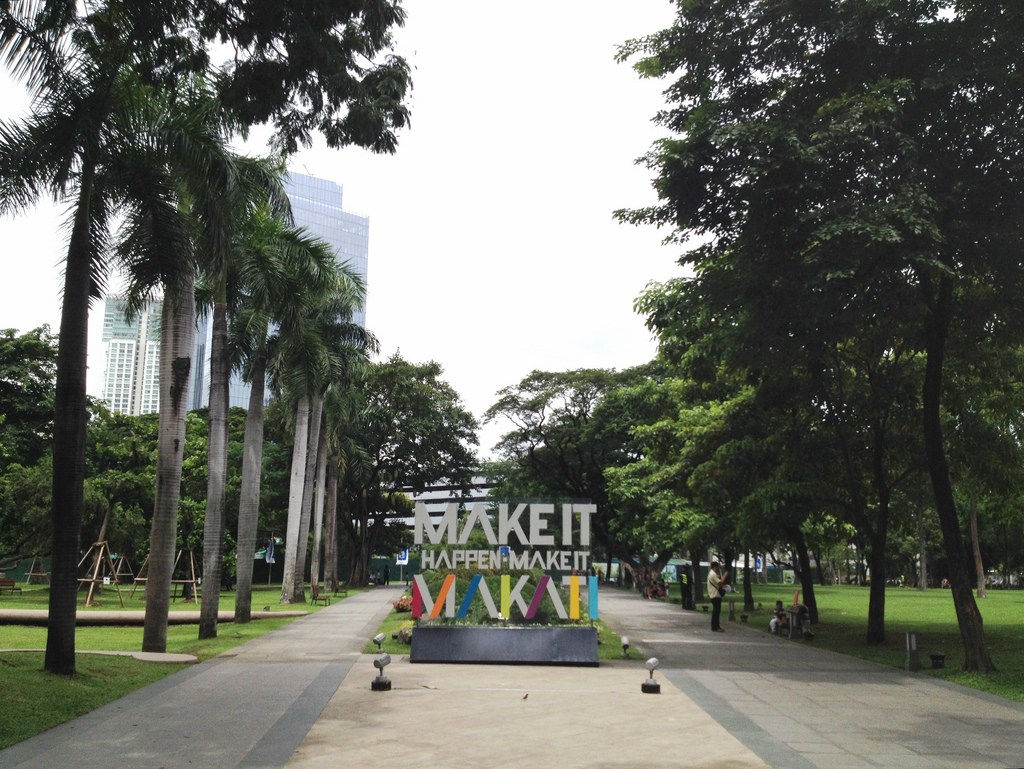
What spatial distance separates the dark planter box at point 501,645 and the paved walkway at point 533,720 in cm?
40

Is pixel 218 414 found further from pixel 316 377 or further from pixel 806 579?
pixel 806 579

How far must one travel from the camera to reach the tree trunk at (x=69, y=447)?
11781 mm

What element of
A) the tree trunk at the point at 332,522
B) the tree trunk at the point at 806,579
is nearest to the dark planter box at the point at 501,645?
the tree trunk at the point at 806,579

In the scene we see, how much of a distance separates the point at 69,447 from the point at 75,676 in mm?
2865

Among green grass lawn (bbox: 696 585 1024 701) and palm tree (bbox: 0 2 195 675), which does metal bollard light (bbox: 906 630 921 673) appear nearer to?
green grass lawn (bbox: 696 585 1024 701)

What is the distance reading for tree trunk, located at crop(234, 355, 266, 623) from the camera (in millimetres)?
22859

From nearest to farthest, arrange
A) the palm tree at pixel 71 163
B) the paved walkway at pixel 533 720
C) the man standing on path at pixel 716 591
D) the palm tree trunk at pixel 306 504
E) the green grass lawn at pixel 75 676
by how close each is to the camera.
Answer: the paved walkway at pixel 533 720 < the green grass lawn at pixel 75 676 < the palm tree at pixel 71 163 < the man standing on path at pixel 716 591 < the palm tree trunk at pixel 306 504

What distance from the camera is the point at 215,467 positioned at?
19.9 m

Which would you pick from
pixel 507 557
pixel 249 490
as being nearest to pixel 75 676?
pixel 507 557

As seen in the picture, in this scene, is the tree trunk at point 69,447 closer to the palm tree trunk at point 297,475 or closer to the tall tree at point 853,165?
the tall tree at point 853,165

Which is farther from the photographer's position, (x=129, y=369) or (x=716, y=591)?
(x=129, y=369)

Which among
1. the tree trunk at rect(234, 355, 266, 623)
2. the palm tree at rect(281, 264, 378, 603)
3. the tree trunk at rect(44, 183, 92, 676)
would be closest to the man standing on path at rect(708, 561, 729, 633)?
the palm tree at rect(281, 264, 378, 603)

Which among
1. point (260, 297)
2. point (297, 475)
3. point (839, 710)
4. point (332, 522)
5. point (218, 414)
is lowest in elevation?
point (839, 710)

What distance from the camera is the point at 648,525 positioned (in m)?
38.3
